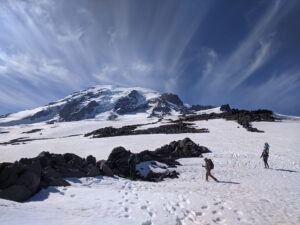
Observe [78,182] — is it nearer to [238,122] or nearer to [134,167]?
[134,167]

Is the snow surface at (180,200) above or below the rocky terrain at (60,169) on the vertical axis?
below

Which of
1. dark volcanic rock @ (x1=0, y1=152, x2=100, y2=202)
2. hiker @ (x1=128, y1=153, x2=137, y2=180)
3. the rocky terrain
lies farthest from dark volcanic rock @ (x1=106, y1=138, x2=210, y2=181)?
dark volcanic rock @ (x1=0, y1=152, x2=100, y2=202)

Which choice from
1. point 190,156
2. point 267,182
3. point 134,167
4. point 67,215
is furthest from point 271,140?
point 67,215

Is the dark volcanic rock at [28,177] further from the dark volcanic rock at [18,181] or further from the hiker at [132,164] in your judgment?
the hiker at [132,164]

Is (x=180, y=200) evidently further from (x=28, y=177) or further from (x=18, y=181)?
(x=18, y=181)

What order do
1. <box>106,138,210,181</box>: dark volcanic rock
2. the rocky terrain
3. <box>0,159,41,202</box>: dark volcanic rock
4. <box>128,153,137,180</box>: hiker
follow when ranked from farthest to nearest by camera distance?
1. <box>106,138,210,181</box>: dark volcanic rock
2. <box>128,153,137,180</box>: hiker
3. the rocky terrain
4. <box>0,159,41,202</box>: dark volcanic rock

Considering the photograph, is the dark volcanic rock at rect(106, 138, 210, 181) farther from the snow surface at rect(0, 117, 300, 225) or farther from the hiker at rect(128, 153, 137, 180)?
the snow surface at rect(0, 117, 300, 225)

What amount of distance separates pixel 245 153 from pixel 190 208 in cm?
2352

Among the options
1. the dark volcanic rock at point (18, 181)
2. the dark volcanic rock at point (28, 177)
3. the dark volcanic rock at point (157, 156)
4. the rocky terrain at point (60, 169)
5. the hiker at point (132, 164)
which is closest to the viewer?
the dark volcanic rock at point (18, 181)

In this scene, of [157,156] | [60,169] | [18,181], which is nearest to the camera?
[18,181]

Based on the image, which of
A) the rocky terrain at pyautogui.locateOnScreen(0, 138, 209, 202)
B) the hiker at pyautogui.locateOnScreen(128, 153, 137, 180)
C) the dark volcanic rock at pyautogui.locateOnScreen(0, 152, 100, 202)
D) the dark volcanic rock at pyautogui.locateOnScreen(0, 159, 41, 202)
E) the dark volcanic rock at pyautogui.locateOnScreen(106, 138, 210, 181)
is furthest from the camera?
the dark volcanic rock at pyautogui.locateOnScreen(106, 138, 210, 181)

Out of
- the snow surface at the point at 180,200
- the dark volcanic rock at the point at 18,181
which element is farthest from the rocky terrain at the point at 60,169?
the snow surface at the point at 180,200

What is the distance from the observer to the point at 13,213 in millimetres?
9789

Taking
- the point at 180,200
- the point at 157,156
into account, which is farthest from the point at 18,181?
the point at 157,156
